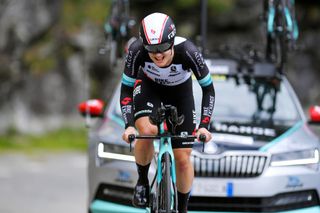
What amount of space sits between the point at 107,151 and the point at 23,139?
9701 millimetres

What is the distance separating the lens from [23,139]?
54.3 feet

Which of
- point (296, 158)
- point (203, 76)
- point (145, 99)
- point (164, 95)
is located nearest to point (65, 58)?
point (296, 158)

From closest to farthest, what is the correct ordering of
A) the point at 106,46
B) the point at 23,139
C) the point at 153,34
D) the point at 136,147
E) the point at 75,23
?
1. the point at 153,34
2. the point at 136,147
3. the point at 106,46
4. the point at 23,139
5. the point at 75,23

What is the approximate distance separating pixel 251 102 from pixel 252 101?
2cm

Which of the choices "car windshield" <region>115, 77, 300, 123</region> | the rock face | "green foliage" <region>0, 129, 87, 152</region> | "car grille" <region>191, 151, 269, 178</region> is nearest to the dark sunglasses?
"car grille" <region>191, 151, 269, 178</region>

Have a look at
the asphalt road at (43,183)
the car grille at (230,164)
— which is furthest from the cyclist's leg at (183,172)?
the asphalt road at (43,183)

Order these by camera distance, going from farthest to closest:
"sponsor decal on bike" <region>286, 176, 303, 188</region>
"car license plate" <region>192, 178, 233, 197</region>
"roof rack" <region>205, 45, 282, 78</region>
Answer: "roof rack" <region>205, 45, 282, 78</region>
"sponsor decal on bike" <region>286, 176, 303, 188</region>
"car license plate" <region>192, 178, 233, 197</region>

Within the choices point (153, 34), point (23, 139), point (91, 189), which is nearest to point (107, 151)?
point (91, 189)

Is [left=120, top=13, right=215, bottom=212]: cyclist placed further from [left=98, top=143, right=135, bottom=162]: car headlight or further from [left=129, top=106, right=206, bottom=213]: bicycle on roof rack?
[left=98, top=143, right=135, bottom=162]: car headlight

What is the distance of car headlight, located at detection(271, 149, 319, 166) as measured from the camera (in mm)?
6953

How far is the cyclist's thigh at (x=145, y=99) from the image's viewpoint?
20.1 feet

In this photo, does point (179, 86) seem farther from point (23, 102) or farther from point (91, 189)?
point (23, 102)

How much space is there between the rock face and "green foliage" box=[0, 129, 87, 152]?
28 centimetres

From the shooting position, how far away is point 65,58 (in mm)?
18953
